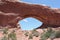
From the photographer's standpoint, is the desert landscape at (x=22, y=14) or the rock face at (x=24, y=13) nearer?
the desert landscape at (x=22, y=14)

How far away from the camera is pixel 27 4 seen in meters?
30.6

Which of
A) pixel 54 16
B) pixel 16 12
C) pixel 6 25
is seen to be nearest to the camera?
pixel 6 25

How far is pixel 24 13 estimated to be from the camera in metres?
31.1

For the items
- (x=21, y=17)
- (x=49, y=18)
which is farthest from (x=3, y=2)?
(x=49, y=18)

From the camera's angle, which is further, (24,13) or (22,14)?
(24,13)

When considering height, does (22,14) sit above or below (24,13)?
below

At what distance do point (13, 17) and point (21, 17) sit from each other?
72.9 inches

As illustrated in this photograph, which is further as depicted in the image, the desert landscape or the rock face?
the rock face

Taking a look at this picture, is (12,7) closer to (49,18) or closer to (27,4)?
(27,4)

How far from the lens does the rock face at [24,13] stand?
28500mm

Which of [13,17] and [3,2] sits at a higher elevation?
[3,2]

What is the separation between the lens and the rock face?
2850 centimetres

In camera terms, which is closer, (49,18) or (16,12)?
(16,12)

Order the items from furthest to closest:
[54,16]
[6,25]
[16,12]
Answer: [54,16] → [16,12] → [6,25]
